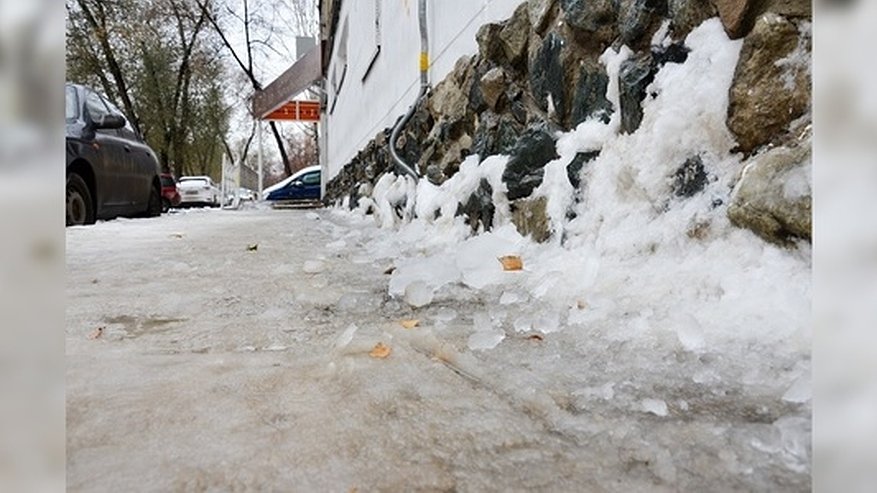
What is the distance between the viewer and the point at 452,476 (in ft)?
1.62

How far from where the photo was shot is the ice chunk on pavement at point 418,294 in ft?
3.92

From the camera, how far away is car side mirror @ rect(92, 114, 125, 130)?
3441 millimetres

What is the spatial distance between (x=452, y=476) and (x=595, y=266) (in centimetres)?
71

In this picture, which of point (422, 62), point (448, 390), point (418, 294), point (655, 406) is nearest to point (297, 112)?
point (422, 62)

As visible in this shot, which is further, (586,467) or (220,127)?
(220,127)

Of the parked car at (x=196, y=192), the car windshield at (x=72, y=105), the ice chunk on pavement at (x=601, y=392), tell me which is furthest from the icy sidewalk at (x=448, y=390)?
the parked car at (x=196, y=192)

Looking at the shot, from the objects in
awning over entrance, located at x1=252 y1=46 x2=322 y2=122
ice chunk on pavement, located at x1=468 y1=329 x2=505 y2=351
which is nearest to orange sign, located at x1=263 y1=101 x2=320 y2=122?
awning over entrance, located at x1=252 y1=46 x2=322 y2=122

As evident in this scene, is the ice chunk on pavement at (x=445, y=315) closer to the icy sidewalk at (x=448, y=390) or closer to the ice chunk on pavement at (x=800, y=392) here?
the icy sidewalk at (x=448, y=390)

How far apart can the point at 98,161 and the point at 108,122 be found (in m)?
0.27

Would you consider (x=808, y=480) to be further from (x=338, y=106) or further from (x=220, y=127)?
(x=220, y=127)

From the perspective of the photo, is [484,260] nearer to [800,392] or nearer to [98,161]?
[800,392]

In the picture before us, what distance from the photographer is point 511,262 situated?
1372mm
